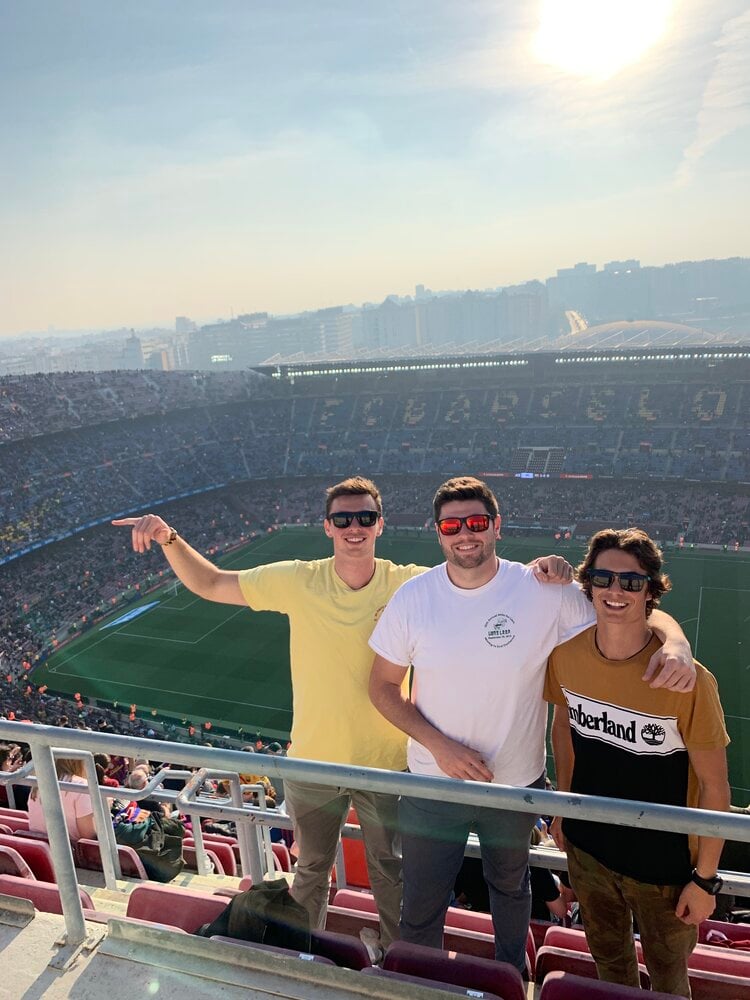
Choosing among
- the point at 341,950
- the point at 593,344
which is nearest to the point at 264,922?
the point at 341,950

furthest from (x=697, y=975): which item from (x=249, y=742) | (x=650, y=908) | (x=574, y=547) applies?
(x=574, y=547)

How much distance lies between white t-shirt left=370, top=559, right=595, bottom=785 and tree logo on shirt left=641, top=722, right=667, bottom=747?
1.57ft

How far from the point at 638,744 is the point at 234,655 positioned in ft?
90.7

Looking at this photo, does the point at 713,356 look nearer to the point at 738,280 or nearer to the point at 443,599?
the point at 443,599

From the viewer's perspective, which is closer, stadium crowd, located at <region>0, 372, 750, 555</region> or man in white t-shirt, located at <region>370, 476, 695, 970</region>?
man in white t-shirt, located at <region>370, 476, 695, 970</region>

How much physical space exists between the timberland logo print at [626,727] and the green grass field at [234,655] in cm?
1823

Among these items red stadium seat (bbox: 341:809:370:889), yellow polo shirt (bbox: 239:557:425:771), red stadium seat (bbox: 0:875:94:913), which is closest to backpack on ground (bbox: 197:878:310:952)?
red stadium seat (bbox: 0:875:94:913)

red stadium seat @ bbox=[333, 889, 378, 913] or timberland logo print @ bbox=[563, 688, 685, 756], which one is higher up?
timberland logo print @ bbox=[563, 688, 685, 756]

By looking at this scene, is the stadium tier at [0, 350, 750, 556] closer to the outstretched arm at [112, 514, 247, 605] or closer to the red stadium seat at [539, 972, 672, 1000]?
the outstretched arm at [112, 514, 247, 605]

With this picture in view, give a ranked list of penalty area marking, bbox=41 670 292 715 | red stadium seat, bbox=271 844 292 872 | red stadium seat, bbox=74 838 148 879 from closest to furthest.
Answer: red stadium seat, bbox=74 838 148 879 < red stadium seat, bbox=271 844 292 872 < penalty area marking, bbox=41 670 292 715

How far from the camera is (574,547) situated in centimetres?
3894

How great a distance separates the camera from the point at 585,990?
90.2 inches

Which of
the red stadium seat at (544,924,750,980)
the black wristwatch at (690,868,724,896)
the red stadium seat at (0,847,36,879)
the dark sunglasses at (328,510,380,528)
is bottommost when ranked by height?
the red stadium seat at (544,924,750,980)

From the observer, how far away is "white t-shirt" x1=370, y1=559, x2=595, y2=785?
3.08m
